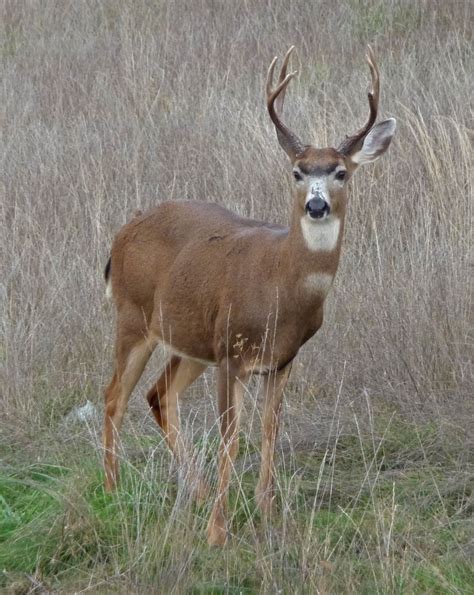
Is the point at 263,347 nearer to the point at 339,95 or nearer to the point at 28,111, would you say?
the point at 339,95

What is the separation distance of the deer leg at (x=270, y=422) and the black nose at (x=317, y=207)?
2.39 feet

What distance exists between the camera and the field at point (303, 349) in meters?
4.82

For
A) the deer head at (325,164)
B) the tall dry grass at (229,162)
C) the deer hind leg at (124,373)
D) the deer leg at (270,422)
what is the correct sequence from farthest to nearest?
the tall dry grass at (229,162) < the deer hind leg at (124,373) < the deer leg at (270,422) < the deer head at (325,164)

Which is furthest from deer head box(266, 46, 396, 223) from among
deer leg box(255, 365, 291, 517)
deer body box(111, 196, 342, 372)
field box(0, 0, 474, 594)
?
field box(0, 0, 474, 594)

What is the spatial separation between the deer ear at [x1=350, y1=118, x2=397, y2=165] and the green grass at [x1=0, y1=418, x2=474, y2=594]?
1.10 m

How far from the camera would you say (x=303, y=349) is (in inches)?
275

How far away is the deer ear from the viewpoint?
18.1 feet

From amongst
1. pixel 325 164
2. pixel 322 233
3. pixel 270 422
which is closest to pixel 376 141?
pixel 325 164

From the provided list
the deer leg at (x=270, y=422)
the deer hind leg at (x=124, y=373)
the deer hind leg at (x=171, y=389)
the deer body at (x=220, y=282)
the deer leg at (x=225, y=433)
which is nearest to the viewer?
the deer leg at (x=225, y=433)

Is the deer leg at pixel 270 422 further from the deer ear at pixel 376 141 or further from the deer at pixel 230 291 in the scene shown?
the deer ear at pixel 376 141

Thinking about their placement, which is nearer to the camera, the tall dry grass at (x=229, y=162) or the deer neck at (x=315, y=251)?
the deer neck at (x=315, y=251)

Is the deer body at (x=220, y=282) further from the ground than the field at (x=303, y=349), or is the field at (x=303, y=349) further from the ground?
the deer body at (x=220, y=282)

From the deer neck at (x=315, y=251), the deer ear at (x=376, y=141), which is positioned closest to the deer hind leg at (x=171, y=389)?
the deer neck at (x=315, y=251)

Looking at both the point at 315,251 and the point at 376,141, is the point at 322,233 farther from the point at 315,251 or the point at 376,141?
the point at 376,141
